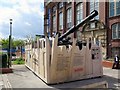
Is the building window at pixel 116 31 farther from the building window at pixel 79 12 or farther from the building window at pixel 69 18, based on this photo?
the building window at pixel 69 18

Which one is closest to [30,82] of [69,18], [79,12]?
[79,12]

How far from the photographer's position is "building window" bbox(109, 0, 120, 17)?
104ft

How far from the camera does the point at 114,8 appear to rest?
106ft

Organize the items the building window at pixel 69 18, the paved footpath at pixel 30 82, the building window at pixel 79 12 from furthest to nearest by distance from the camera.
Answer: the building window at pixel 69 18 < the building window at pixel 79 12 < the paved footpath at pixel 30 82

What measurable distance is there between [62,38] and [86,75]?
9.88 feet

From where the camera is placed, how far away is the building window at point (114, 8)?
31.8 m

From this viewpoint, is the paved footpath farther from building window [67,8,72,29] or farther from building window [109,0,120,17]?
building window [67,8,72,29]

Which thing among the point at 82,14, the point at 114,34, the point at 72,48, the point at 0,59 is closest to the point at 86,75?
the point at 72,48

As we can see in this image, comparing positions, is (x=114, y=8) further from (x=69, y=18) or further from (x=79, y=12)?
(x=69, y=18)

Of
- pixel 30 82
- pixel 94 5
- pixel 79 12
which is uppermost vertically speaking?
pixel 94 5

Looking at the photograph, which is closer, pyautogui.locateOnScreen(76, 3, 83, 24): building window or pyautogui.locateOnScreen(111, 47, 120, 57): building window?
pyautogui.locateOnScreen(111, 47, 120, 57): building window

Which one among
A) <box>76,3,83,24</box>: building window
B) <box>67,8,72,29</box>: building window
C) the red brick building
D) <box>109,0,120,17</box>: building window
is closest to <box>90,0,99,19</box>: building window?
the red brick building

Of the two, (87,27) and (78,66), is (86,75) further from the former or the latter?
(87,27)

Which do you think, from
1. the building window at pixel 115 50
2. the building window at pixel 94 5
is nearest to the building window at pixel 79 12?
the building window at pixel 94 5
